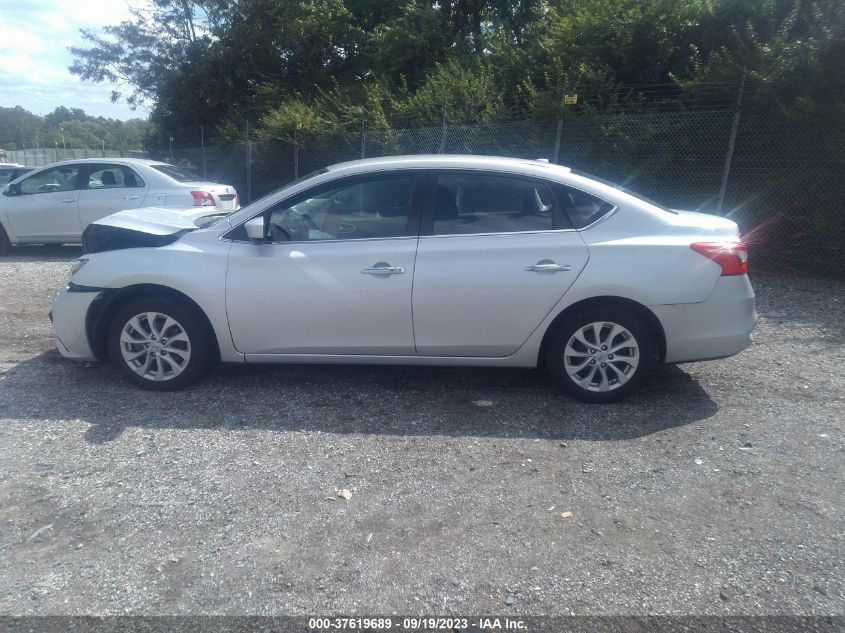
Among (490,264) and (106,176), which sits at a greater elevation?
(106,176)

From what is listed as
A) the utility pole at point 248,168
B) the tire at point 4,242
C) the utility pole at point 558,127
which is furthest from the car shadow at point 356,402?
the utility pole at point 248,168

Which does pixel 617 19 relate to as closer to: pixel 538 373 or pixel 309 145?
pixel 309 145

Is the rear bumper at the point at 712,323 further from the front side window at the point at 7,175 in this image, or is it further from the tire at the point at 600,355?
the front side window at the point at 7,175

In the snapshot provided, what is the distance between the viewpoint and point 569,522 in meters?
3.54

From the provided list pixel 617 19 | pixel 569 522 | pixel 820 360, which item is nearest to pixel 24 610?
pixel 569 522

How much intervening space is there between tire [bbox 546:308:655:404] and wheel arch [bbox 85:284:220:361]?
253 cm

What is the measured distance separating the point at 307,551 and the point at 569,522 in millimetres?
1314

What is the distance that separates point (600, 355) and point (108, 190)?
31.2 feet

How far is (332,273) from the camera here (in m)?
4.95

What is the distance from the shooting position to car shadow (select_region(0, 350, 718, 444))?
15.3ft

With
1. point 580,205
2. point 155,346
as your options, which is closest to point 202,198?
point 155,346

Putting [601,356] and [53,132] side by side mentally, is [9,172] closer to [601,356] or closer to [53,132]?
[601,356]

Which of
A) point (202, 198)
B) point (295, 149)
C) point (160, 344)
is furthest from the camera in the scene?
point (295, 149)

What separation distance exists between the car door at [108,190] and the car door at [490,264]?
8.02 meters
